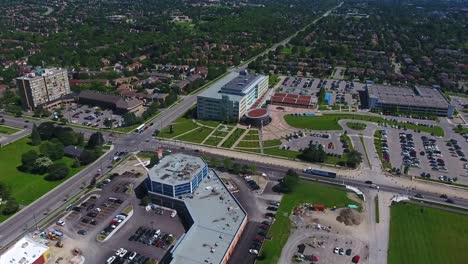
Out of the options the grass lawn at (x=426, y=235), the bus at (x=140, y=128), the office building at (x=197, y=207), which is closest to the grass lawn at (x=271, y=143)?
the office building at (x=197, y=207)

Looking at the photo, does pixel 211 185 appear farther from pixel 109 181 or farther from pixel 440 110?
pixel 440 110

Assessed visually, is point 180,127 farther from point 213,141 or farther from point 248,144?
point 248,144

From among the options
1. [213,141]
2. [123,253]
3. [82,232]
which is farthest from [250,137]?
[82,232]

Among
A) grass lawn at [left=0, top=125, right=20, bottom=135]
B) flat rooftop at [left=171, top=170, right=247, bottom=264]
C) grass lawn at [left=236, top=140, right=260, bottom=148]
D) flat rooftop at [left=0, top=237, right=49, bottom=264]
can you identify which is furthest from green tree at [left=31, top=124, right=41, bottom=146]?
grass lawn at [left=236, top=140, right=260, bottom=148]

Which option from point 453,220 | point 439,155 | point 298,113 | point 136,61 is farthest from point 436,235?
point 136,61

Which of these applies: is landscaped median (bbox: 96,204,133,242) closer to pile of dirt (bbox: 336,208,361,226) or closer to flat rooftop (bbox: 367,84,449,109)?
pile of dirt (bbox: 336,208,361,226)
